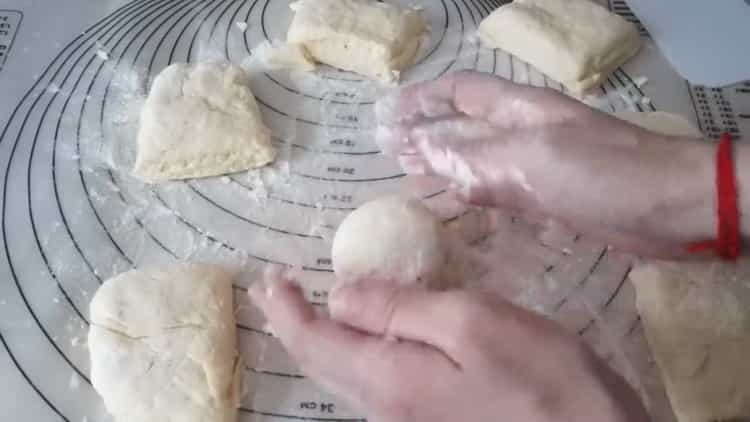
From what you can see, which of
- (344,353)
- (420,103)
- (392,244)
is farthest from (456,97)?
(344,353)

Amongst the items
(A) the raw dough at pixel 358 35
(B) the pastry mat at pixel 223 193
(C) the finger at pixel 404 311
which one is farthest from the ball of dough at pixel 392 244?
(A) the raw dough at pixel 358 35

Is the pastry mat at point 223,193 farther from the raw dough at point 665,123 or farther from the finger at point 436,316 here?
the finger at point 436,316

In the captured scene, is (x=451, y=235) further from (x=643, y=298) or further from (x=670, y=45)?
(x=670, y=45)

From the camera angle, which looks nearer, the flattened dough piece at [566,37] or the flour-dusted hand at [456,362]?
the flour-dusted hand at [456,362]

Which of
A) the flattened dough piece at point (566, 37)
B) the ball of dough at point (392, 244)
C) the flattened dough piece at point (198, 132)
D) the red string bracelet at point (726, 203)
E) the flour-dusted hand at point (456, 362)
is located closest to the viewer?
the flour-dusted hand at point (456, 362)

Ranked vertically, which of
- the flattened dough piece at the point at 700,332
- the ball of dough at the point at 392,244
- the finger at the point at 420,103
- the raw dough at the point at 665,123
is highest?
the finger at the point at 420,103

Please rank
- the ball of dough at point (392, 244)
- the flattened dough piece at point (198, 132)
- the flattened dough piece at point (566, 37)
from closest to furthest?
the ball of dough at point (392, 244)
the flattened dough piece at point (198, 132)
the flattened dough piece at point (566, 37)

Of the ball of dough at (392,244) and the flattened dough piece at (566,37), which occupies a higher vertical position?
the flattened dough piece at (566,37)

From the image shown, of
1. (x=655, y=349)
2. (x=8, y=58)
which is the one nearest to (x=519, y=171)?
(x=655, y=349)
